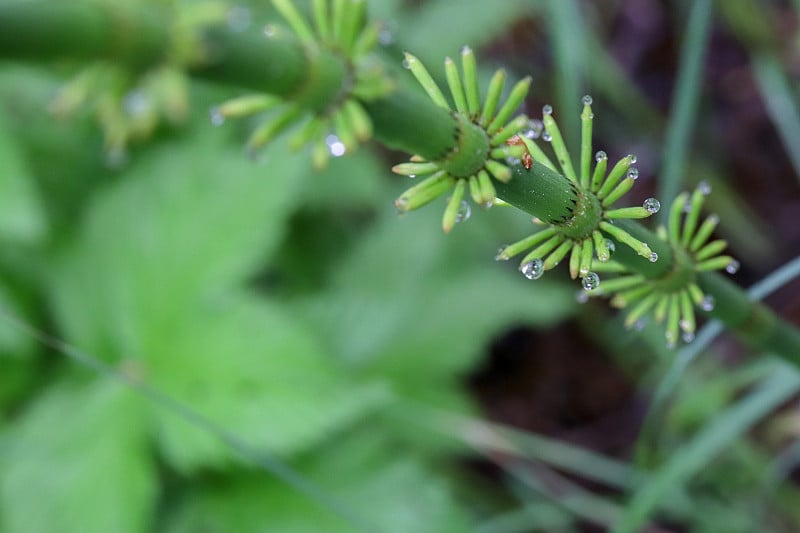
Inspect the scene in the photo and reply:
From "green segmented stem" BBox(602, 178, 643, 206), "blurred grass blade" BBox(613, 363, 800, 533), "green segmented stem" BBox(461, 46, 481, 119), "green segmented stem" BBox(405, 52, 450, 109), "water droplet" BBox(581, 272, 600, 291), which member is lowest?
"water droplet" BBox(581, 272, 600, 291)

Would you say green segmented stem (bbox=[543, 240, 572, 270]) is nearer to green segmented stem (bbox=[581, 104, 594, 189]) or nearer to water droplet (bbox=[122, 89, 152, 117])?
green segmented stem (bbox=[581, 104, 594, 189])

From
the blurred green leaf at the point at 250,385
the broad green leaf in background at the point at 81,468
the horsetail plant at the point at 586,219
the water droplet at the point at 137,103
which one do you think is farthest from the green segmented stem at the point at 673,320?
the broad green leaf in background at the point at 81,468

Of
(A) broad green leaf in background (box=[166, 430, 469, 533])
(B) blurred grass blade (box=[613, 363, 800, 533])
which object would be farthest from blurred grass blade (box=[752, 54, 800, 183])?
(A) broad green leaf in background (box=[166, 430, 469, 533])

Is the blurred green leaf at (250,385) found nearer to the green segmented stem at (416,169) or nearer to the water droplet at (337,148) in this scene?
the water droplet at (337,148)

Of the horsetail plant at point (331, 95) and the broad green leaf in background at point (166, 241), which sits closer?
the horsetail plant at point (331, 95)

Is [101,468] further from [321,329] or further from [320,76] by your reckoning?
[320,76]

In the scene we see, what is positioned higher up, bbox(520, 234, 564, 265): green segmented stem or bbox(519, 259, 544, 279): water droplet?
bbox(519, 259, 544, 279): water droplet

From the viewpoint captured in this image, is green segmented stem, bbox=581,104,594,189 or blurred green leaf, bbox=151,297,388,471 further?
blurred green leaf, bbox=151,297,388,471

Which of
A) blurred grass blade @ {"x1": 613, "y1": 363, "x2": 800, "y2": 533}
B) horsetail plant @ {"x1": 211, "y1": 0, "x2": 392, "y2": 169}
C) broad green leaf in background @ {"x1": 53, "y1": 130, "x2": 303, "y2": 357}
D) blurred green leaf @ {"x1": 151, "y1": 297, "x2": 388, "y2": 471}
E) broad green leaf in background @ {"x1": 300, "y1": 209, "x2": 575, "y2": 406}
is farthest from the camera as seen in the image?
broad green leaf in background @ {"x1": 300, "y1": 209, "x2": 575, "y2": 406}

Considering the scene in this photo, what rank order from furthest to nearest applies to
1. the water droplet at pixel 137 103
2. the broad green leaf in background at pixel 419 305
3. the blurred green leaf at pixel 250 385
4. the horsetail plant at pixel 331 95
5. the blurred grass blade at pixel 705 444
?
the broad green leaf in background at pixel 419 305, the blurred green leaf at pixel 250 385, the blurred grass blade at pixel 705 444, the water droplet at pixel 137 103, the horsetail plant at pixel 331 95
